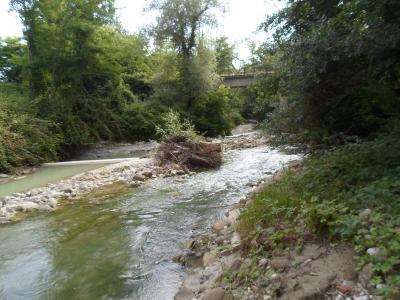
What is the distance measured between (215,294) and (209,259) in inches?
38.4

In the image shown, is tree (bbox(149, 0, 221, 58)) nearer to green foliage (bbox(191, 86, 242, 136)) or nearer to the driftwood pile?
green foliage (bbox(191, 86, 242, 136))

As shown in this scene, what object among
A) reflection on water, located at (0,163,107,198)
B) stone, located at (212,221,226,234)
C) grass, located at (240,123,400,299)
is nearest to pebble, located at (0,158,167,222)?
reflection on water, located at (0,163,107,198)

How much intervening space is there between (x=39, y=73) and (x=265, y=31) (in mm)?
14694

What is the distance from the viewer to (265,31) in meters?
8.02

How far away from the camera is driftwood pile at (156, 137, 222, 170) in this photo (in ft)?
36.4

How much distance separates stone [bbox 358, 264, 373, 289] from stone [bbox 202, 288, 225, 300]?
43.4 inches

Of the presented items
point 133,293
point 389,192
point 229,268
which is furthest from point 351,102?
point 133,293

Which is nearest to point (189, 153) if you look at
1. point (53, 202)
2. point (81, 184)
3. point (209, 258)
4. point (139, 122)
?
point (81, 184)

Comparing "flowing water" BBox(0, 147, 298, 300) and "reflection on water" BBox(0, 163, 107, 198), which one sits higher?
"reflection on water" BBox(0, 163, 107, 198)

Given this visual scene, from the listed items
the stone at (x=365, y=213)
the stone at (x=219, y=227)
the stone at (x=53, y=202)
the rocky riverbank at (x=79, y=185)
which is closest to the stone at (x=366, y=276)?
the stone at (x=365, y=213)

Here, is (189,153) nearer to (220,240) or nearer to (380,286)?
(220,240)

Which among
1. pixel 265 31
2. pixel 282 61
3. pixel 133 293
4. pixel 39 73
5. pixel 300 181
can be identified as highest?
pixel 39 73

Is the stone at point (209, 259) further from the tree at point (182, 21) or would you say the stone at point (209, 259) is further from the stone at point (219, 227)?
the tree at point (182, 21)

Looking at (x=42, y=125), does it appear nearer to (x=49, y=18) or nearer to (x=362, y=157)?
(x=49, y=18)
